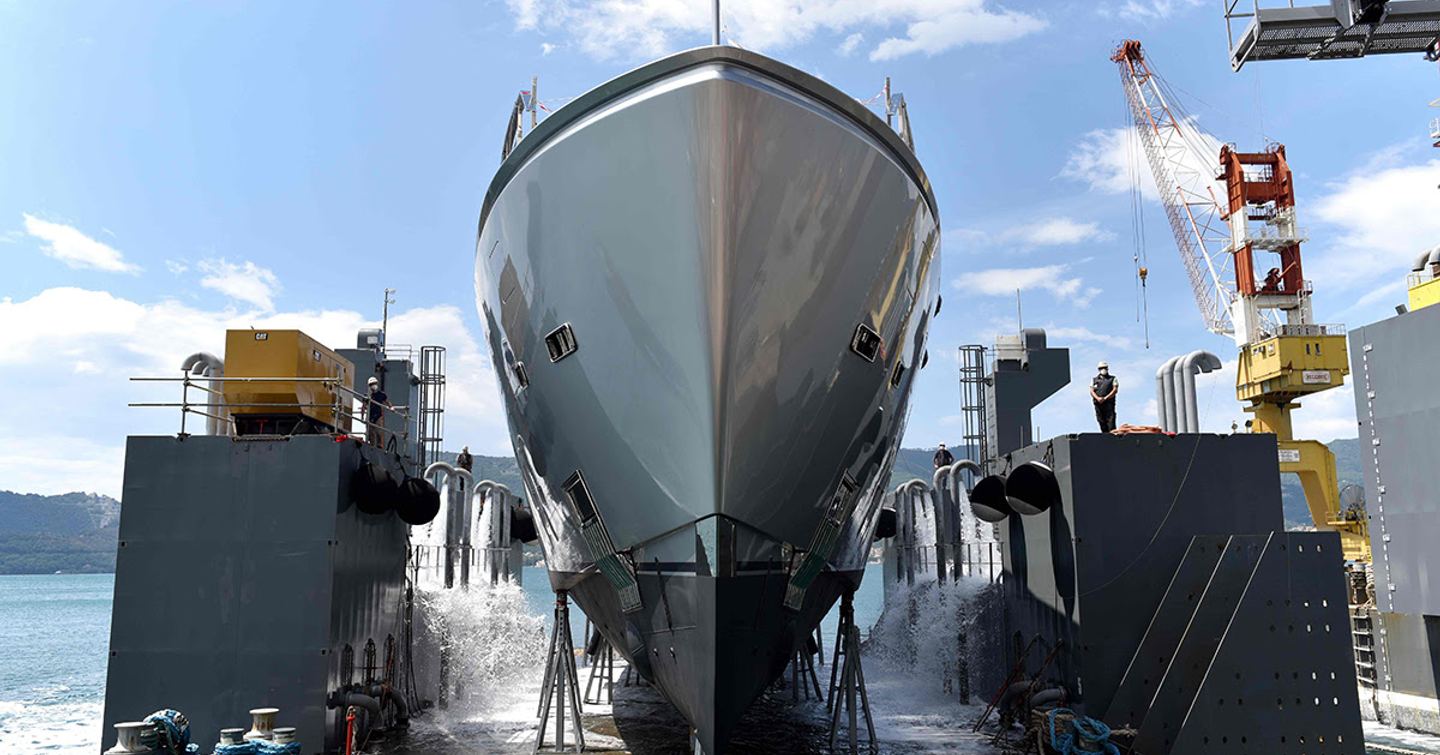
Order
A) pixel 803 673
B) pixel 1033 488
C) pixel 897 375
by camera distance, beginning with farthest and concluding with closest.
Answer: pixel 803 673 → pixel 1033 488 → pixel 897 375

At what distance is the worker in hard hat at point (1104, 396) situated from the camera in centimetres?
1117

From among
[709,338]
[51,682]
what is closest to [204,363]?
[709,338]

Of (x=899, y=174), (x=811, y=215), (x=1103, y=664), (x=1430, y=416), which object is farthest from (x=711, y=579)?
(x=1430, y=416)

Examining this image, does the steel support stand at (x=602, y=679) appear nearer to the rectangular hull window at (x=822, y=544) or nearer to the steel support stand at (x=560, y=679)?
the steel support stand at (x=560, y=679)

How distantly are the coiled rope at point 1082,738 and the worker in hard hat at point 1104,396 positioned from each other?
4.24 metres

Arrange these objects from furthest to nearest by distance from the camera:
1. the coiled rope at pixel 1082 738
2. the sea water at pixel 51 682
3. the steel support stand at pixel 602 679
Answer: the steel support stand at pixel 602 679 → the sea water at pixel 51 682 → the coiled rope at pixel 1082 738

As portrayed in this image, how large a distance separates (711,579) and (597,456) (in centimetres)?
145

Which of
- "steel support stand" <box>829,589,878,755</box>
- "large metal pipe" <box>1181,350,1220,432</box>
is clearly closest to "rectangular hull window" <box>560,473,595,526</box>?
"steel support stand" <box>829,589,878,755</box>

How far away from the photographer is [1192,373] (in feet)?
81.8

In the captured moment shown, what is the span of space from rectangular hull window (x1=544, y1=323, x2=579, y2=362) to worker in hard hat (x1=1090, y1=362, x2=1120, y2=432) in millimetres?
6973

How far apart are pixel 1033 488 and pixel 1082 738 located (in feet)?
8.67

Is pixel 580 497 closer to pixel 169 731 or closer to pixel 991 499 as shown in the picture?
pixel 169 731

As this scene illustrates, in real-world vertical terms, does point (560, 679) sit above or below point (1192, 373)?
below

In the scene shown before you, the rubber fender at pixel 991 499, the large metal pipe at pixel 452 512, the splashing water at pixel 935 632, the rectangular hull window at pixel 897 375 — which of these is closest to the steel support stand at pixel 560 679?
the rectangular hull window at pixel 897 375
